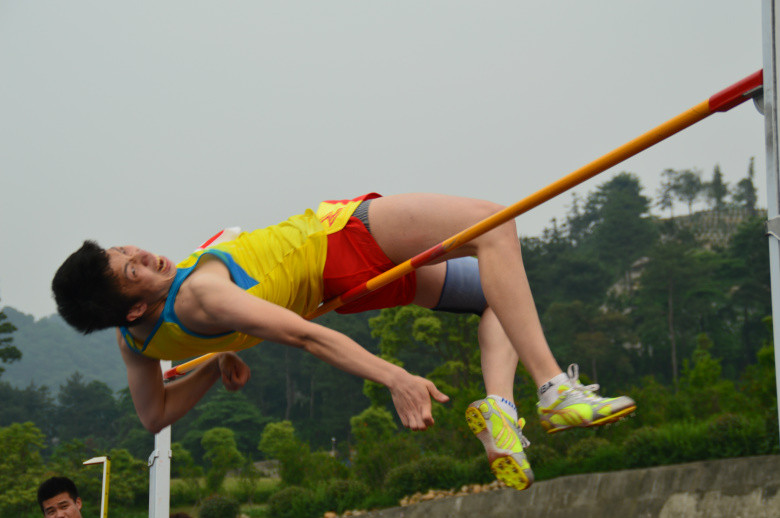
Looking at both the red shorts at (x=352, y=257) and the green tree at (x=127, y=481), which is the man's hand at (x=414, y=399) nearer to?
the red shorts at (x=352, y=257)

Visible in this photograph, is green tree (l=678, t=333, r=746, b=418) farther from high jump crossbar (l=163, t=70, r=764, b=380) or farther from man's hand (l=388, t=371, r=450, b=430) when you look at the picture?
man's hand (l=388, t=371, r=450, b=430)

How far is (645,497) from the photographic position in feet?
32.8

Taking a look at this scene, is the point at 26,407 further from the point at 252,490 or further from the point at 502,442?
the point at 502,442

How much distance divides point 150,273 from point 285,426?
18539 mm

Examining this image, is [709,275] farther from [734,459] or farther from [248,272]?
[248,272]

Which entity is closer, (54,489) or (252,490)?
(54,489)

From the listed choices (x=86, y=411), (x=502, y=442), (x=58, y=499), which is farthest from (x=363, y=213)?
(x=86, y=411)

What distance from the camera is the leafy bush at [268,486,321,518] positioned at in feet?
40.9

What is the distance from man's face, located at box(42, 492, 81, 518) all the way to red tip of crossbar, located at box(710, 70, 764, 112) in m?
3.51

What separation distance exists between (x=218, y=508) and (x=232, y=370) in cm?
1124

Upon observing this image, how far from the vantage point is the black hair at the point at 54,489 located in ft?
12.6

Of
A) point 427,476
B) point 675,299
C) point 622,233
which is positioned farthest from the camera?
point 622,233

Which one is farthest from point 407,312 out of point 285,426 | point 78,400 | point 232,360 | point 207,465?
point 78,400

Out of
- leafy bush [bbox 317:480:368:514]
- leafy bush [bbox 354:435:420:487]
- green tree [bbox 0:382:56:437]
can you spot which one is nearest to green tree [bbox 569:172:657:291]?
leafy bush [bbox 354:435:420:487]
